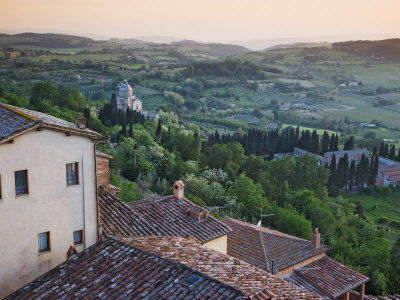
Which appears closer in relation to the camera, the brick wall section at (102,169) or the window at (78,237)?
the window at (78,237)

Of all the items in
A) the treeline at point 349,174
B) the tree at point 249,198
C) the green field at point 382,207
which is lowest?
the green field at point 382,207

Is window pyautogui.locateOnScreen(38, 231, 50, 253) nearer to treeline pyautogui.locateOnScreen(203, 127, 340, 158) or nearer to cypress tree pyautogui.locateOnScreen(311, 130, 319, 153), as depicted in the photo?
treeline pyautogui.locateOnScreen(203, 127, 340, 158)

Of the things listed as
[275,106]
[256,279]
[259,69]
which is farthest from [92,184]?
[259,69]

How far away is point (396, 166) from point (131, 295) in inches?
3084

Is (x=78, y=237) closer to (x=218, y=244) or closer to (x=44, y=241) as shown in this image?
(x=44, y=241)

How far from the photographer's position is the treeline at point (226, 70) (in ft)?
566

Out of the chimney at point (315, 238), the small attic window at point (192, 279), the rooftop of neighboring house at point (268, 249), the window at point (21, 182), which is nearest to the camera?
the small attic window at point (192, 279)

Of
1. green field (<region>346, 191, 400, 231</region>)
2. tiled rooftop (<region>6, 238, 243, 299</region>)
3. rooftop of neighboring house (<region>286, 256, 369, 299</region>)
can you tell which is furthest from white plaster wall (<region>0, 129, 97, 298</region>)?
green field (<region>346, 191, 400, 231</region>)

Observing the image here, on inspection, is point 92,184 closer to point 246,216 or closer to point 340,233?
point 246,216

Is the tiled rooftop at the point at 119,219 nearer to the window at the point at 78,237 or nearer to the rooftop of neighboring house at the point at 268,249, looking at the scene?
the window at the point at 78,237

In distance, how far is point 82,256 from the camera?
11398mm

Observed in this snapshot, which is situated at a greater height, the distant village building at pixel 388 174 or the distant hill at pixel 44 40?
the distant hill at pixel 44 40

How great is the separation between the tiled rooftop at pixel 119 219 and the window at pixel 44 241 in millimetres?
1869

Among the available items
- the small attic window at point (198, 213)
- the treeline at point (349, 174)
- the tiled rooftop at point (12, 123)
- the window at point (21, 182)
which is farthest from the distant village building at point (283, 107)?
the window at point (21, 182)
